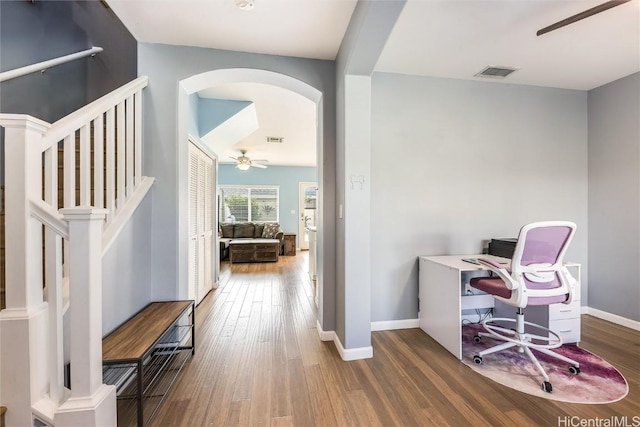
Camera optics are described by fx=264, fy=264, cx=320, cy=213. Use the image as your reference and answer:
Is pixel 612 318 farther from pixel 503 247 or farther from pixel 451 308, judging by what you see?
pixel 451 308

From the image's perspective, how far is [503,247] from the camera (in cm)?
256

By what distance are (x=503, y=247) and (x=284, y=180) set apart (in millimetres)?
6708

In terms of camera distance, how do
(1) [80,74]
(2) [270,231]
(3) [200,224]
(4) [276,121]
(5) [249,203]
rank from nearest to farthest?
(1) [80,74]
(3) [200,224]
(4) [276,121]
(2) [270,231]
(5) [249,203]

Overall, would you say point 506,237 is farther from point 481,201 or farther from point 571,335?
point 571,335

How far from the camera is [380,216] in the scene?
2.72 m

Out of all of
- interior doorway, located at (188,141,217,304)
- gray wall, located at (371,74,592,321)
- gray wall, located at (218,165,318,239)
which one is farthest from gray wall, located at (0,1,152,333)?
gray wall, located at (218,165,318,239)

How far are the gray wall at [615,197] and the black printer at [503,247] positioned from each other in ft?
A: 4.47

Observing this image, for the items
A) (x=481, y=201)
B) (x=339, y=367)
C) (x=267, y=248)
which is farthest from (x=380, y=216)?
(x=267, y=248)

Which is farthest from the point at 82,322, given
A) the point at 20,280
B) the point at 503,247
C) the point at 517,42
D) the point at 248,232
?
the point at 248,232

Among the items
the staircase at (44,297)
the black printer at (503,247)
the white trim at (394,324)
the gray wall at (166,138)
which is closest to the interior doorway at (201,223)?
the gray wall at (166,138)

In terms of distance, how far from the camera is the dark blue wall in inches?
74.6

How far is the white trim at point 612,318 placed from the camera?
2.69 metres

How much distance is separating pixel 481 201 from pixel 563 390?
1.75m

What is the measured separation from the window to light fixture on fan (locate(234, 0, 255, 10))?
6.67 metres
